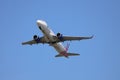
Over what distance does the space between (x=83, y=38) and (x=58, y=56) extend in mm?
11121

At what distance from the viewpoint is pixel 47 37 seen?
108m

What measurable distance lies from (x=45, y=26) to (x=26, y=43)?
35.3 ft

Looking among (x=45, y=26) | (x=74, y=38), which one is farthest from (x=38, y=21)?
(x=74, y=38)

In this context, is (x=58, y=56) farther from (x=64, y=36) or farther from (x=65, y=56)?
(x=64, y=36)

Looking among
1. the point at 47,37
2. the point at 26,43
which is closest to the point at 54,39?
the point at 47,37

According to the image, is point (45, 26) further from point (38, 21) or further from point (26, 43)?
point (26, 43)

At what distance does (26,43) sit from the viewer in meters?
116

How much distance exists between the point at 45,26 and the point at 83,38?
885 cm

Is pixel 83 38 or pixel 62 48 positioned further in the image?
A: pixel 62 48

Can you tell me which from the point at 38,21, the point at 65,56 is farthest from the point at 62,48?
the point at 38,21

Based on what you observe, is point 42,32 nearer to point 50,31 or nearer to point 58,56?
point 50,31

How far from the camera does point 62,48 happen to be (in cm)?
11369

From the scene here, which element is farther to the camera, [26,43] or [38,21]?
[26,43]

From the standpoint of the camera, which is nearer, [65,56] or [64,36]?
[64,36]
